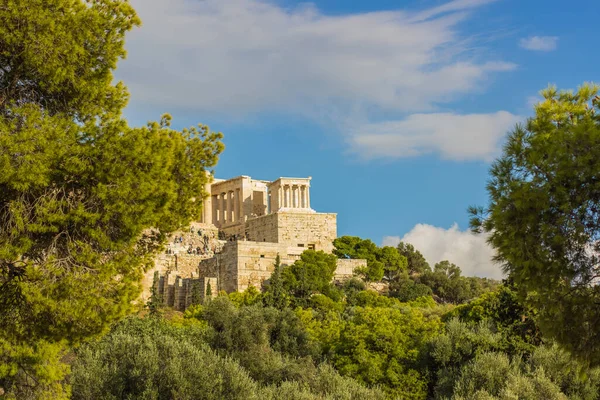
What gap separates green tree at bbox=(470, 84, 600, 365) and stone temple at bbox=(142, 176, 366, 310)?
31.2m

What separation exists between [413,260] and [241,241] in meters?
17.8

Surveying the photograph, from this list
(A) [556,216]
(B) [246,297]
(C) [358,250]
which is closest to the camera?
(A) [556,216]

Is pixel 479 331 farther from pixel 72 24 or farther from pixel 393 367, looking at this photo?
pixel 72 24

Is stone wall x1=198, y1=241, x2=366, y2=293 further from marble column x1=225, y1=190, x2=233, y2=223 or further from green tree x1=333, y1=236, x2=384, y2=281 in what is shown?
marble column x1=225, y1=190, x2=233, y2=223

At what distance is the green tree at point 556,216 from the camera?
9664 millimetres

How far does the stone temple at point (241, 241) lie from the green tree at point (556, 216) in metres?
31.2

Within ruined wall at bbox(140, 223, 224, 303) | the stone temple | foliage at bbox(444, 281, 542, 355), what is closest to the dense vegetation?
foliage at bbox(444, 281, 542, 355)

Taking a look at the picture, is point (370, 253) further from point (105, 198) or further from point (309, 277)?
point (105, 198)

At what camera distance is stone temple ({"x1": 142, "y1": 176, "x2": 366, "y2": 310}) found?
42781 millimetres

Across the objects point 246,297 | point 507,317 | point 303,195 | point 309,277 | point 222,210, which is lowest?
point 507,317

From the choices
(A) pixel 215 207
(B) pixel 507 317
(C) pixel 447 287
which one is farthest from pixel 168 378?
(A) pixel 215 207

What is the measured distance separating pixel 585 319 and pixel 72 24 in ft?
27.3

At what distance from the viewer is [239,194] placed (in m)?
57.6

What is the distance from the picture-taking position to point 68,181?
11.6 m
